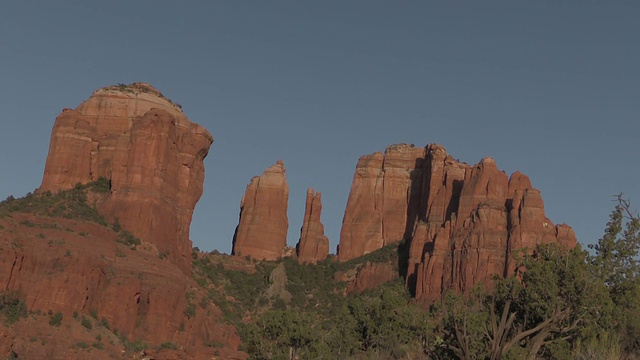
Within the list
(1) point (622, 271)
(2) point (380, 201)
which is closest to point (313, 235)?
(2) point (380, 201)

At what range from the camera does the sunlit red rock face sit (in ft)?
331

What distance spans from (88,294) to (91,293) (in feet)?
1.88

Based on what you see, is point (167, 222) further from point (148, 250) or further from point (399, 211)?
point (399, 211)

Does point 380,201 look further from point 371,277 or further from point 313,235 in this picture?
point 371,277

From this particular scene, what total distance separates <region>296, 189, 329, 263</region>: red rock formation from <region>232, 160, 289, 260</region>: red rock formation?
2.88 m

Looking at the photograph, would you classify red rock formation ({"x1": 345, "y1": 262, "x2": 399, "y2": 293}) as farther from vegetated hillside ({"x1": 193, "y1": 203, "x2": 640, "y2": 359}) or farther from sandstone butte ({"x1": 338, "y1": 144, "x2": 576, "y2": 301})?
sandstone butte ({"x1": 338, "y1": 144, "x2": 576, "y2": 301})

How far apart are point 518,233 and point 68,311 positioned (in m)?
53.6

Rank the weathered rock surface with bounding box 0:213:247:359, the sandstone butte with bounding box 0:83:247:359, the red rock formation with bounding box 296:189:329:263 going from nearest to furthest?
the weathered rock surface with bounding box 0:213:247:359, the sandstone butte with bounding box 0:83:247:359, the red rock formation with bounding box 296:189:329:263

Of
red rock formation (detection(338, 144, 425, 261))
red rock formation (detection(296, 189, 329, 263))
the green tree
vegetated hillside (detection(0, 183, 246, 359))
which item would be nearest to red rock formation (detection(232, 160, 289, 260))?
red rock formation (detection(296, 189, 329, 263))

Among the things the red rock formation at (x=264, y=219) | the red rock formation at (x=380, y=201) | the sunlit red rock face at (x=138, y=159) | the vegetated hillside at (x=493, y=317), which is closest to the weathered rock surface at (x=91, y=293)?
the sunlit red rock face at (x=138, y=159)

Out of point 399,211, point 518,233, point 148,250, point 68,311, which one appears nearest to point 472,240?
point 518,233

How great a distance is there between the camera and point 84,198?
102 m

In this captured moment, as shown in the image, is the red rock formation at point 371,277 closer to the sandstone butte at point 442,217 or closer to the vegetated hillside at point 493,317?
the vegetated hillside at point 493,317

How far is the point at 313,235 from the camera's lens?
465 feet
